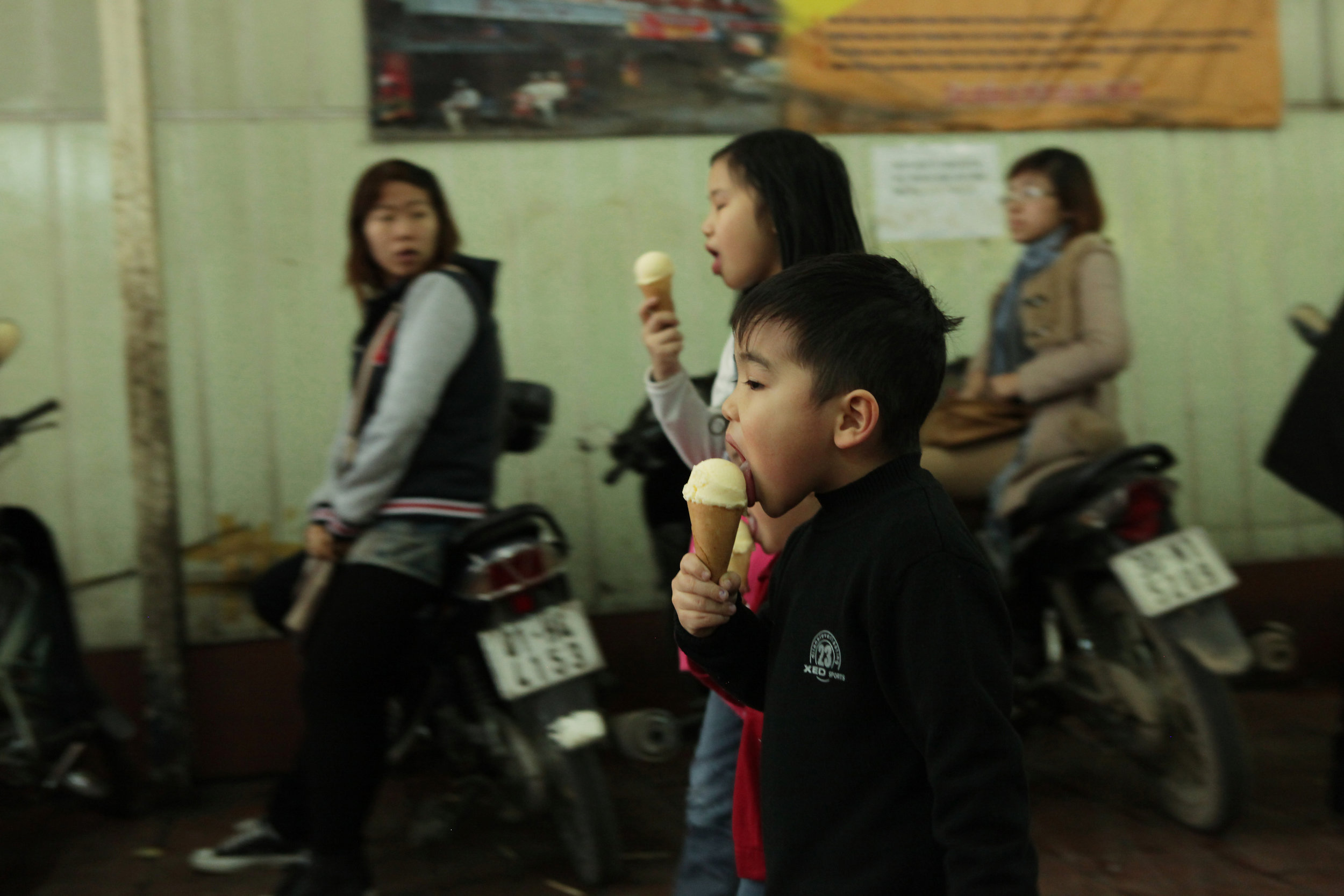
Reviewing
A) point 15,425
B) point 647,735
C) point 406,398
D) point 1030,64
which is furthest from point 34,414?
point 1030,64

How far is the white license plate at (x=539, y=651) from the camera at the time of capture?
338 centimetres

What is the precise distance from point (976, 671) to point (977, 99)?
4047 millimetres

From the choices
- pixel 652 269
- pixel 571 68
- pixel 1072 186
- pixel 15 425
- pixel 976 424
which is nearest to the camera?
pixel 652 269

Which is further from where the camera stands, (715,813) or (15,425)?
(15,425)

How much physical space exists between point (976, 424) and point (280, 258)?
96.5 inches

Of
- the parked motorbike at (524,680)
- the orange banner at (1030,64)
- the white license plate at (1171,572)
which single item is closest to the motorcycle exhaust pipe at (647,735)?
the parked motorbike at (524,680)

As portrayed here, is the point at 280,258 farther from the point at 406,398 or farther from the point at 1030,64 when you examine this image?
the point at 1030,64

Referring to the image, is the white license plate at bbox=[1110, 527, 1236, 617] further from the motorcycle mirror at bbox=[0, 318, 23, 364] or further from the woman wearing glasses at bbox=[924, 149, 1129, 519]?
the motorcycle mirror at bbox=[0, 318, 23, 364]

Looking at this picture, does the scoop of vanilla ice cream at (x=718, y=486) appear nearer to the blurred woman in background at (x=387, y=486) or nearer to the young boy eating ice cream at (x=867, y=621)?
the young boy eating ice cream at (x=867, y=621)

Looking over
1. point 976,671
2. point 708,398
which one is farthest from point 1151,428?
point 976,671

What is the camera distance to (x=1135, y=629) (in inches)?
147

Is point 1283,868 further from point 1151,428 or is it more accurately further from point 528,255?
point 528,255

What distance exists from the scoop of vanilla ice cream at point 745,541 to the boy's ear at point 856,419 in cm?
66

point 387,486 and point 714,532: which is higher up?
point 714,532
